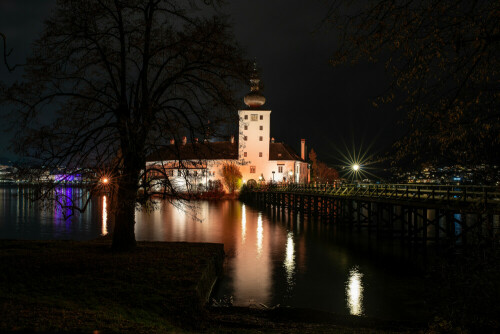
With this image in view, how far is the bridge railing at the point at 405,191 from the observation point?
20078 mm

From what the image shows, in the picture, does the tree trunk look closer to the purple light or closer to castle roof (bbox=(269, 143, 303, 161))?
the purple light

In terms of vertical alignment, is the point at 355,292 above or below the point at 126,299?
below

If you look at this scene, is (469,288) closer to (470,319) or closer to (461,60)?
(470,319)

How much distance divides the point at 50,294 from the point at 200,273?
385cm

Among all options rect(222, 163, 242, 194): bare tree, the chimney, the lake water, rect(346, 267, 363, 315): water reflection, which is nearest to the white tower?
rect(222, 163, 242, 194): bare tree

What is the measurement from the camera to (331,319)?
1101 centimetres

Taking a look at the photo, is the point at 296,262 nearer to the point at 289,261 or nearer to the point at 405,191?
the point at 289,261

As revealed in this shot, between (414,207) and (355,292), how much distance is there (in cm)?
1081

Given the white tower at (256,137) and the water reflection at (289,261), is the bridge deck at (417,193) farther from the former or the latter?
the white tower at (256,137)

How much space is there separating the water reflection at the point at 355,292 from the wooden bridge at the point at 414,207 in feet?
10.3

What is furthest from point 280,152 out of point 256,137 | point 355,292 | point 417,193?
point 355,292

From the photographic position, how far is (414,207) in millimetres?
23625

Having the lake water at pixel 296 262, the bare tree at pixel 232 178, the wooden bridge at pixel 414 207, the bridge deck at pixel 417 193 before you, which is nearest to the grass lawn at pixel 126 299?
the lake water at pixel 296 262

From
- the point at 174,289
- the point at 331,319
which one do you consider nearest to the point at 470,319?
the point at 331,319
